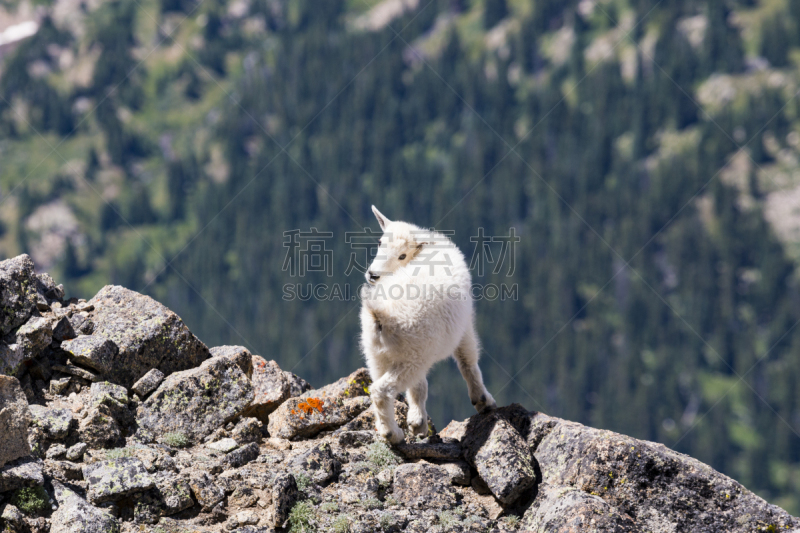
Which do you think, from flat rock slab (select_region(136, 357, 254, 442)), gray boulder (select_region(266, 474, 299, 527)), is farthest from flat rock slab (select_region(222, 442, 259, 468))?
gray boulder (select_region(266, 474, 299, 527))

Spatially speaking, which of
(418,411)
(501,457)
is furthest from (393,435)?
(501,457)

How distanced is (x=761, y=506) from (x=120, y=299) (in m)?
8.85

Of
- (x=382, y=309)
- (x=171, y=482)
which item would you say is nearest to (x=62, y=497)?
(x=171, y=482)

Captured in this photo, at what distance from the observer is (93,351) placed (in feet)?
35.6

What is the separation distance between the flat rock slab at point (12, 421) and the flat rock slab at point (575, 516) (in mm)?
5462

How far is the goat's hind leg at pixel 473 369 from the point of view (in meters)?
11.6

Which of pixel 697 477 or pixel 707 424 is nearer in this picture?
→ pixel 697 477

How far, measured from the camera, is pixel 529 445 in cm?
1049

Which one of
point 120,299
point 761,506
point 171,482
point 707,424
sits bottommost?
point 707,424

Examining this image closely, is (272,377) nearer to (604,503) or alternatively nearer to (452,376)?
(604,503)

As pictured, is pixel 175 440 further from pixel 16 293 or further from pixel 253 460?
pixel 16 293

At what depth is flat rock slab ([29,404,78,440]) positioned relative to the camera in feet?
31.0

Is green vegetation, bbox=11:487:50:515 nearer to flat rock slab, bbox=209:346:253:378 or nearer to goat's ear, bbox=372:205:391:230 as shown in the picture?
flat rock slab, bbox=209:346:253:378

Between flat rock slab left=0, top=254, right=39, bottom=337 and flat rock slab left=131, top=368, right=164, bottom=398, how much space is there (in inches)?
64.8
